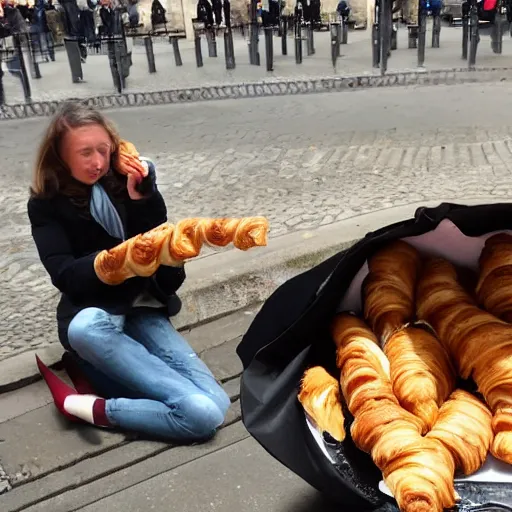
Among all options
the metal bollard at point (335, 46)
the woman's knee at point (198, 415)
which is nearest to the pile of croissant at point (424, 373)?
the woman's knee at point (198, 415)

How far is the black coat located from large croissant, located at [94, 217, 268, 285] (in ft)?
1.38

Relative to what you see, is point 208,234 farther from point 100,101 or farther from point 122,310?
point 100,101

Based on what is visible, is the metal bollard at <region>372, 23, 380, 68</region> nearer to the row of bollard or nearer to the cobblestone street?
the row of bollard

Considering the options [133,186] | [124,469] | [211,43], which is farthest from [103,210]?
[211,43]

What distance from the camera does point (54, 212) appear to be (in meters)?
2.87

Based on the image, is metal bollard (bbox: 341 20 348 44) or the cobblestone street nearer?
the cobblestone street

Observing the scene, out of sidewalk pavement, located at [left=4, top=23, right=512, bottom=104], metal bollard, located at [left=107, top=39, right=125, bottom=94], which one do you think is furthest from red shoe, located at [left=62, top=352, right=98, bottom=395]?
metal bollard, located at [left=107, top=39, right=125, bottom=94]

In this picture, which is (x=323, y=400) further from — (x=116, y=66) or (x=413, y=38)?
(x=413, y=38)

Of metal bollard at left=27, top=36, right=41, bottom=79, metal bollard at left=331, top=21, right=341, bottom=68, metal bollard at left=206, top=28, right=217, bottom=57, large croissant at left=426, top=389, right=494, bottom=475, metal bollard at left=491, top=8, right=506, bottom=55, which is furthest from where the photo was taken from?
metal bollard at left=206, top=28, right=217, bottom=57

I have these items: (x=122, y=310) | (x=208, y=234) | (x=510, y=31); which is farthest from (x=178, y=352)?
(x=510, y=31)

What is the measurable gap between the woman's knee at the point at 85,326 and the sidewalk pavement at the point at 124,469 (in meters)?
0.35

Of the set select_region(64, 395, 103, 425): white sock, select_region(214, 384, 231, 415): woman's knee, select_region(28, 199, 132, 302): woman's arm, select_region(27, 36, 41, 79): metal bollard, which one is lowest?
select_region(214, 384, 231, 415): woman's knee

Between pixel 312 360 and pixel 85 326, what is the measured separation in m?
1.30

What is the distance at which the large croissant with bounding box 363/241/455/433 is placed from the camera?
148 cm
